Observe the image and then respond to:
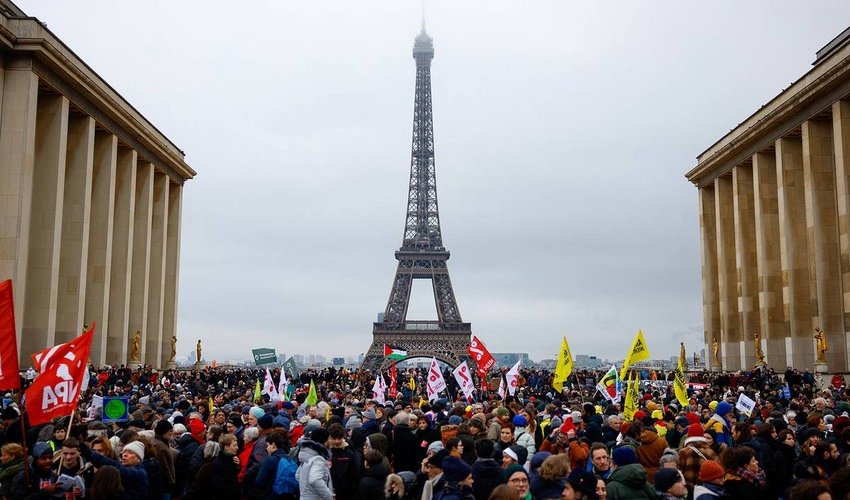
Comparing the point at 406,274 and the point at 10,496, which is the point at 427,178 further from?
the point at 10,496

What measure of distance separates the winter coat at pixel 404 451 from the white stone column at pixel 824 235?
3244 cm

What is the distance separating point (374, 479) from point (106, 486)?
2.82m

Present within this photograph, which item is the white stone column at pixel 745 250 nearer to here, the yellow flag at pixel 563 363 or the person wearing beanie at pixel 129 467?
the yellow flag at pixel 563 363

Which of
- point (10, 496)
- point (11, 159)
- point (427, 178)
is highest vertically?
point (427, 178)

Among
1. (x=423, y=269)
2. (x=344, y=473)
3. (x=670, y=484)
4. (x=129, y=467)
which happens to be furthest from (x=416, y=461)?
(x=423, y=269)

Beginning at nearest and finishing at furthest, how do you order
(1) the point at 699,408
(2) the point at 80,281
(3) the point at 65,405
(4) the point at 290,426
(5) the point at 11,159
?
(3) the point at 65,405 → (4) the point at 290,426 → (1) the point at 699,408 → (5) the point at 11,159 → (2) the point at 80,281

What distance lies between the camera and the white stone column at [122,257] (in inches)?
1757

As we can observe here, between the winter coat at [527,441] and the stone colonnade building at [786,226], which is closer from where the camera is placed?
the winter coat at [527,441]

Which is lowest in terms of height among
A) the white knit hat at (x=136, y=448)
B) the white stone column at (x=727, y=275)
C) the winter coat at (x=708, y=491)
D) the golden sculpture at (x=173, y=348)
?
the winter coat at (x=708, y=491)

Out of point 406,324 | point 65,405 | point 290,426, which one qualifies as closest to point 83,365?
point 65,405

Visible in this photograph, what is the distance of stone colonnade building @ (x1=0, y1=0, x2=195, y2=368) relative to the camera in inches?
1319

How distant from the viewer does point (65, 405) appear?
1004 cm

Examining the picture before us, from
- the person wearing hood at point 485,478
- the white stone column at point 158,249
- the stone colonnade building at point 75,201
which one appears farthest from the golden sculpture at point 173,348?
the person wearing hood at point 485,478

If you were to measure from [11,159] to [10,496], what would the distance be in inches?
1116
